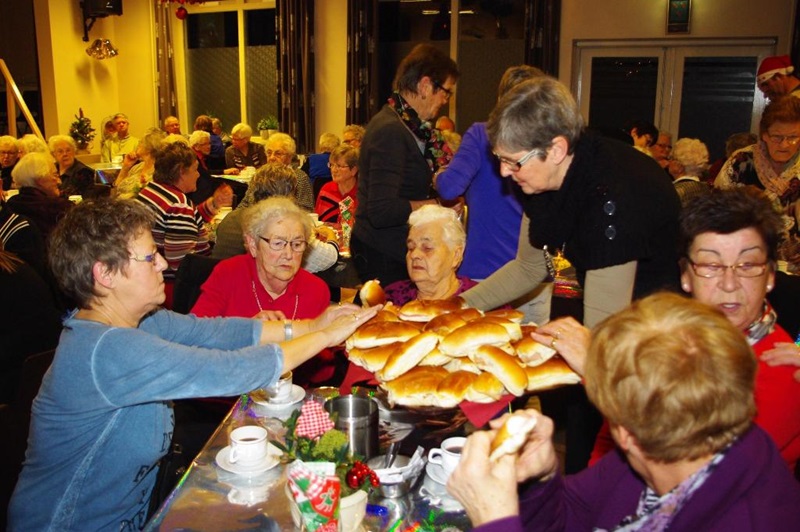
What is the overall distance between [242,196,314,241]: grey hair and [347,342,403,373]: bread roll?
1129 millimetres

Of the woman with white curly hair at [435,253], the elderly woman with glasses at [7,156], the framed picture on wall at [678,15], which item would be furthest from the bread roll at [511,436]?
the framed picture on wall at [678,15]

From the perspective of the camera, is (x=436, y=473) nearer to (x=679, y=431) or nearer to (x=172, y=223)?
(x=679, y=431)

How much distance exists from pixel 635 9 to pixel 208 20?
663 centimetres

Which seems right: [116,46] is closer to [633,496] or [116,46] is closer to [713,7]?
[713,7]

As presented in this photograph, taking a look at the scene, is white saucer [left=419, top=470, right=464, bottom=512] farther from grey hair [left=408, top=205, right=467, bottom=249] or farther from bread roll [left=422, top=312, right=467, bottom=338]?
grey hair [left=408, top=205, right=467, bottom=249]

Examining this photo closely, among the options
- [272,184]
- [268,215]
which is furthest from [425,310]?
[272,184]

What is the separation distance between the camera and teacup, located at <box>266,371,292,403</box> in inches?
85.4

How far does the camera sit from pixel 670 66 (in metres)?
8.76

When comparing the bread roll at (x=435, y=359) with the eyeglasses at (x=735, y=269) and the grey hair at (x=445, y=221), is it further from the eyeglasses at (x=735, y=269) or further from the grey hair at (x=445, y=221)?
the grey hair at (x=445, y=221)

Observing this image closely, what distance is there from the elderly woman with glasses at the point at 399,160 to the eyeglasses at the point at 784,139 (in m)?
2.05

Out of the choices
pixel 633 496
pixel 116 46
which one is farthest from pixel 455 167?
pixel 116 46

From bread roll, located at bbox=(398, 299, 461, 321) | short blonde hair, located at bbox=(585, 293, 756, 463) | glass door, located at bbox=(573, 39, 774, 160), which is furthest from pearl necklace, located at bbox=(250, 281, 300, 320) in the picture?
glass door, located at bbox=(573, 39, 774, 160)

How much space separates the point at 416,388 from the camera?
1709 millimetres

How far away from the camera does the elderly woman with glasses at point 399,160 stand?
3.23 meters
